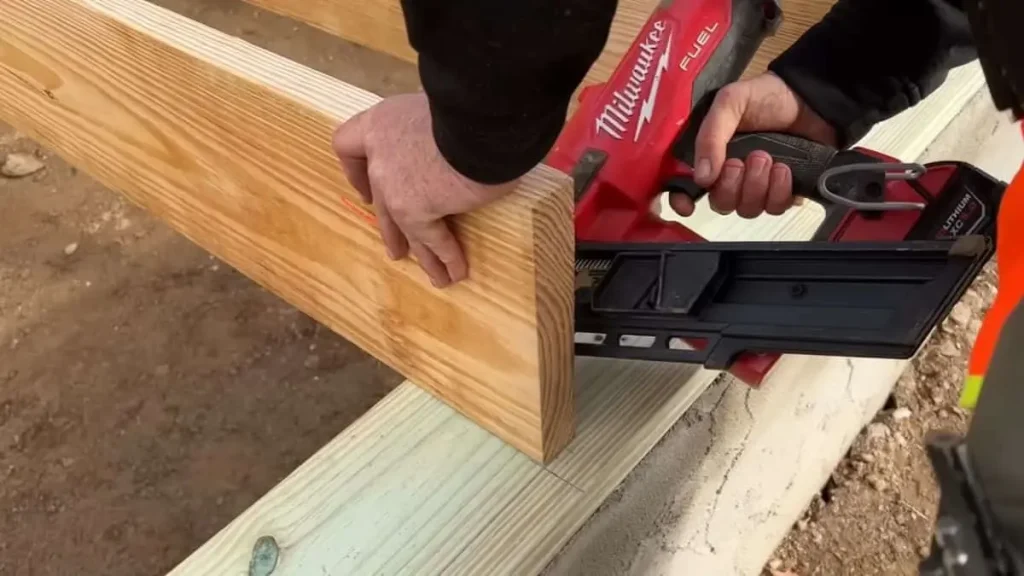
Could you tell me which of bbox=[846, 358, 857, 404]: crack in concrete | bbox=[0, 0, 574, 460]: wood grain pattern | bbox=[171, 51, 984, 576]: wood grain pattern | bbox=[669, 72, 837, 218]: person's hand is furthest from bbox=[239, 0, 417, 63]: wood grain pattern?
bbox=[846, 358, 857, 404]: crack in concrete

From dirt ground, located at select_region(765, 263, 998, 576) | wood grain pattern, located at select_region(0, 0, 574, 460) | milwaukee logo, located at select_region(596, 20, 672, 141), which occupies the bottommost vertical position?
dirt ground, located at select_region(765, 263, 998, 576)

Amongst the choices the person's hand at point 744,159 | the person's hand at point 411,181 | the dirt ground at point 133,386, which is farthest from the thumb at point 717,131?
the dirt ground at point 133,386

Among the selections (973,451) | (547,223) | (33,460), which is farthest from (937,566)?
(33,460)

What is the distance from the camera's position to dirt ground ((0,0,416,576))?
1.40 m

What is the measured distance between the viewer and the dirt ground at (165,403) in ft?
4.25

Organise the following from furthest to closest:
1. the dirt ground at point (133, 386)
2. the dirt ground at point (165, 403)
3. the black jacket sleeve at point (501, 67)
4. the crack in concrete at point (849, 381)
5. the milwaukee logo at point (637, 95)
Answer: the dirt ground at point (133, 386) → the dirt ground at point (165, 403) → the crack in concrete at point (849, 381) → the milwaukee logo at point (637, 95) → the black jacket sleeve at point (501, 67)

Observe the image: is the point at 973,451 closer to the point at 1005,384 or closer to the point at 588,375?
the point at 1005,384

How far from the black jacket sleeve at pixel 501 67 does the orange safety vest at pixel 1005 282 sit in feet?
0.90

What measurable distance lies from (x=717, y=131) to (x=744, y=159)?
0.04 metres

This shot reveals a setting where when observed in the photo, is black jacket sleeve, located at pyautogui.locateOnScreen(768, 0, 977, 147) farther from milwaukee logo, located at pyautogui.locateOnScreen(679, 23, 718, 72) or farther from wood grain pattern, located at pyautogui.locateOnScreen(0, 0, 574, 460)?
wood grain pattern, located at pyautogui.locateOnScreen(0, 0, 574, 460)

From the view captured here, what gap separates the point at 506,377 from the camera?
0.78 metres

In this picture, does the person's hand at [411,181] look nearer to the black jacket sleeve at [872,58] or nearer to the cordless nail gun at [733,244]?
the cordless nail gun at [733,244]

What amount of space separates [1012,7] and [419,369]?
23.5 inches

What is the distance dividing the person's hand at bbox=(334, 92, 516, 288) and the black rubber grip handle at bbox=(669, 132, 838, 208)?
34 centimetres
